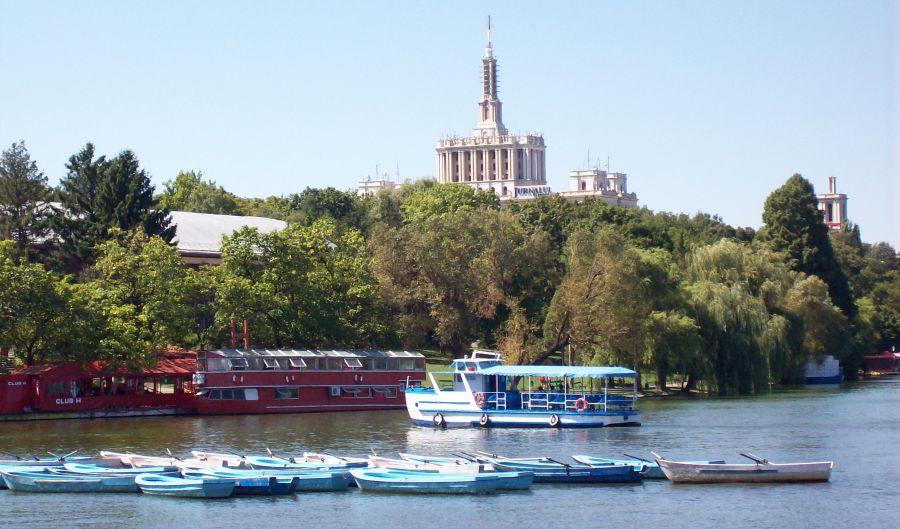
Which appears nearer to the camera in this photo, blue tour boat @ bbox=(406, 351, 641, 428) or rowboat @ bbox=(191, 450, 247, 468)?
rowboat @ bbox=(191, 450, 247, 468)

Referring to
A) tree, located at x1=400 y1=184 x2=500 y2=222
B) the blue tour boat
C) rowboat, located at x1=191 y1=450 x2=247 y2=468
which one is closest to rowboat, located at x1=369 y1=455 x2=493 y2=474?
rowboat, located at x1=191 y1=450 x2=247 y2=468

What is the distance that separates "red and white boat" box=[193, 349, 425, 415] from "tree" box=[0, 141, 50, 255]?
82.3 ft

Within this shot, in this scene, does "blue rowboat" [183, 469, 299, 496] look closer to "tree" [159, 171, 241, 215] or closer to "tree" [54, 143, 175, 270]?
"tree" [54, 143, 175, 270]

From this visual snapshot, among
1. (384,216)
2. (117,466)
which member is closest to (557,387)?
(117,466)

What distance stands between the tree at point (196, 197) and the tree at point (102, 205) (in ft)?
172

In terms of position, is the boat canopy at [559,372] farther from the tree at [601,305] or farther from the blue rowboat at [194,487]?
the blue rowboat at [194,487]

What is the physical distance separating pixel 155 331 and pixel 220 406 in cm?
620

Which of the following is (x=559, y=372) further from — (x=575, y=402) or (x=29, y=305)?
(x=29, y=305)

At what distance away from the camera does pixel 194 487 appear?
164 ft

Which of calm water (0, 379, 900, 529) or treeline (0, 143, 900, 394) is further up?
treeline (0, 143, 900, 394)

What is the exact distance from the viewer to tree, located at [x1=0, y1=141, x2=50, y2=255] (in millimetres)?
105375

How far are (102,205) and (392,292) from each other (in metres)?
23.1

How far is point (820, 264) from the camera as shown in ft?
445

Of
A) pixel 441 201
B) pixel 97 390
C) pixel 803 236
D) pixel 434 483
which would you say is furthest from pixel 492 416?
pixel 441 201
